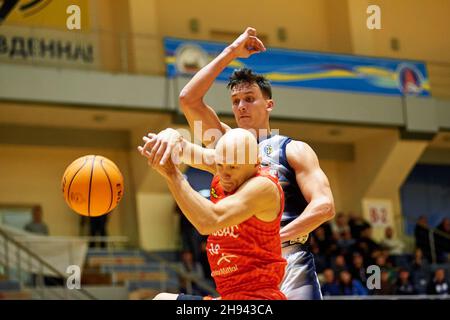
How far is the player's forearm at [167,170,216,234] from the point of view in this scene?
3729 mm

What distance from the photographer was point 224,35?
19172mm

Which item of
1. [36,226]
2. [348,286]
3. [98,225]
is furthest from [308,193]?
[98,225]

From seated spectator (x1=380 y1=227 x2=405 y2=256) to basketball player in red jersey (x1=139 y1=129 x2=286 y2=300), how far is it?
13401 mm

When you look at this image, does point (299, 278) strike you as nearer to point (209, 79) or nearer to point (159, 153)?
point (209, 79)

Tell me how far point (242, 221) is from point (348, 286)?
9483 millimetres

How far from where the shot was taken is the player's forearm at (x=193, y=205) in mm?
3729

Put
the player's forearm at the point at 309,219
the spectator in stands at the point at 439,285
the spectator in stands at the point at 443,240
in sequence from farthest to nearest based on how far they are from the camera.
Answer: the spectator in stands at the point at 443,240, the spectator in stands at the point at 439,285, the player's forearm at the point at 309,219

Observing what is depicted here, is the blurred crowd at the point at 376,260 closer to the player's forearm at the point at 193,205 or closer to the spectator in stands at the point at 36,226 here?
the spectator in stands at the point at 36,226

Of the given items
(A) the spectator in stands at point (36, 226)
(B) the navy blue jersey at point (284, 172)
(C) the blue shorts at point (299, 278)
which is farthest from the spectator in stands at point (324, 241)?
(B) the navy blue jersey at point (284, 172)

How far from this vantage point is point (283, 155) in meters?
5.11

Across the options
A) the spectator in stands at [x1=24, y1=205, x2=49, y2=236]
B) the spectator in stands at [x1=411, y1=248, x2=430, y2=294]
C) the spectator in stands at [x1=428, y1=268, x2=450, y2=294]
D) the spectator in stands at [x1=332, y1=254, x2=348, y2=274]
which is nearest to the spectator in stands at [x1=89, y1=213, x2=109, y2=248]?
the spectator in stands at [x1=24, y1=205, x2=49, y2=236]

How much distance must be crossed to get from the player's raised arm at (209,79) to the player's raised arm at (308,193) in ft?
1.54
